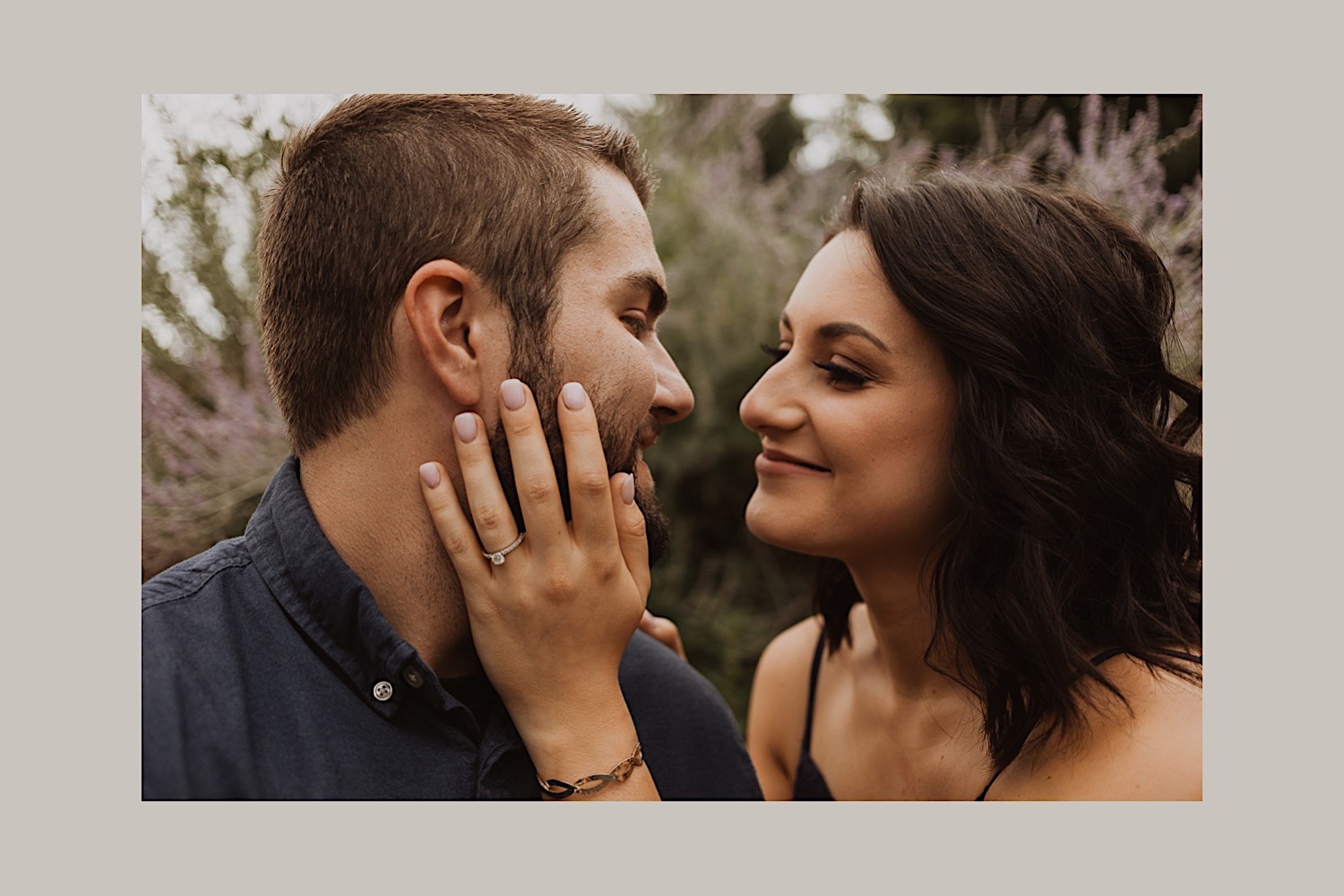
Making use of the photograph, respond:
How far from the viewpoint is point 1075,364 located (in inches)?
96.7

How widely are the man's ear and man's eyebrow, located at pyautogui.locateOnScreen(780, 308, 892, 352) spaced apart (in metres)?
0.85

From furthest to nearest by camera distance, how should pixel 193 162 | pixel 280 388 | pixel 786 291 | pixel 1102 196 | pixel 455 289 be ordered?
pixel 786 291
pixel 1102 196
pixel 193 162
pixel 280 388
pixel 455 289

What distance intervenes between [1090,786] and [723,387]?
7.24 ft

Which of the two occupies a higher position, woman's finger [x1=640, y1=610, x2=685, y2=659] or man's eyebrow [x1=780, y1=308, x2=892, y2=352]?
man's eyebrow [x1=780, y1=308, x2=892, y2=352]

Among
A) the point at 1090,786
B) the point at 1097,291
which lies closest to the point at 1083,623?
the point at 1090,786

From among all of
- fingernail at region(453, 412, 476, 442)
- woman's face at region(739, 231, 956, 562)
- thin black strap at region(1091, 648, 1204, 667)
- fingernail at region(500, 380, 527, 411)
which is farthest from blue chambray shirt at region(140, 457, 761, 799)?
thin black strap at region(1091, 648, 1204, 667)

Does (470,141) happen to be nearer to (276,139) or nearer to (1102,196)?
(276,139)

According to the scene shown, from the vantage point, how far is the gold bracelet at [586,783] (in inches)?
80.5

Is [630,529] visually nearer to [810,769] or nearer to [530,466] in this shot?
[530,466]

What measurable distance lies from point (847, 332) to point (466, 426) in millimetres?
952

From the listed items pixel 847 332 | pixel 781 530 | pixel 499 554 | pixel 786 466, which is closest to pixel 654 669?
pixel 781 530

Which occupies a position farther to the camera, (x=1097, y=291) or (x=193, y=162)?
(x=193, y=162)

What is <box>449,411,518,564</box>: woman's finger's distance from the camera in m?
2.00

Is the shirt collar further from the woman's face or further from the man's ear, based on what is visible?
the woman's face
